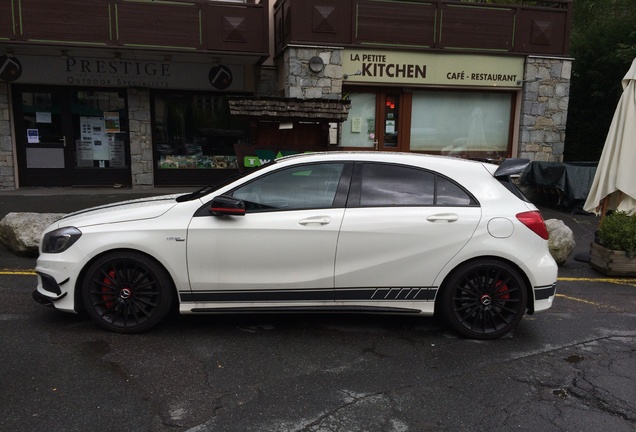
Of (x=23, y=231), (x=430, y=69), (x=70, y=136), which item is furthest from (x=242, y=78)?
(x=23, y=231)

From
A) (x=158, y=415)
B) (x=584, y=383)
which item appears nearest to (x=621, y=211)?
(x=584, y=383)

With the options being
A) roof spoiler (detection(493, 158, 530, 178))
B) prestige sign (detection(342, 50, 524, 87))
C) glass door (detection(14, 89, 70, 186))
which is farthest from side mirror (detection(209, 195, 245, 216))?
glass door (detection(14, 89, 70, 186))

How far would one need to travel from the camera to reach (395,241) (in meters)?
4.32

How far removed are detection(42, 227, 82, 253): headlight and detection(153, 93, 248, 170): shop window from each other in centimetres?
904

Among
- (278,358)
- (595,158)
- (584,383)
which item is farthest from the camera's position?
A: (595,158)

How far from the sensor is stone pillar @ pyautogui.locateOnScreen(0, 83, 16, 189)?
1211 cm

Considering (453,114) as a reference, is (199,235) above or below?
below

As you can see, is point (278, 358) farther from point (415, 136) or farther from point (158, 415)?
point (415, 136)

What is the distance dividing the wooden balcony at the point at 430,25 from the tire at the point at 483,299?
26.1ft

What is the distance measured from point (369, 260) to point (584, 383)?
180 cm

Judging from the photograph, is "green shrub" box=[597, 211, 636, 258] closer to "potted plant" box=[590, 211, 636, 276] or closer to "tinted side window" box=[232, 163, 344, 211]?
"potted plant" box=[590, 211, 636, 276]

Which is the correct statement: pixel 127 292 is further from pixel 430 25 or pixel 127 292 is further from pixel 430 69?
pixel 430 25

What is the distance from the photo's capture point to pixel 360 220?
4.31m

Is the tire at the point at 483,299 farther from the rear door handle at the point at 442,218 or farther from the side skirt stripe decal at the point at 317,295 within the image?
the rear door handle at the point at 442,218
